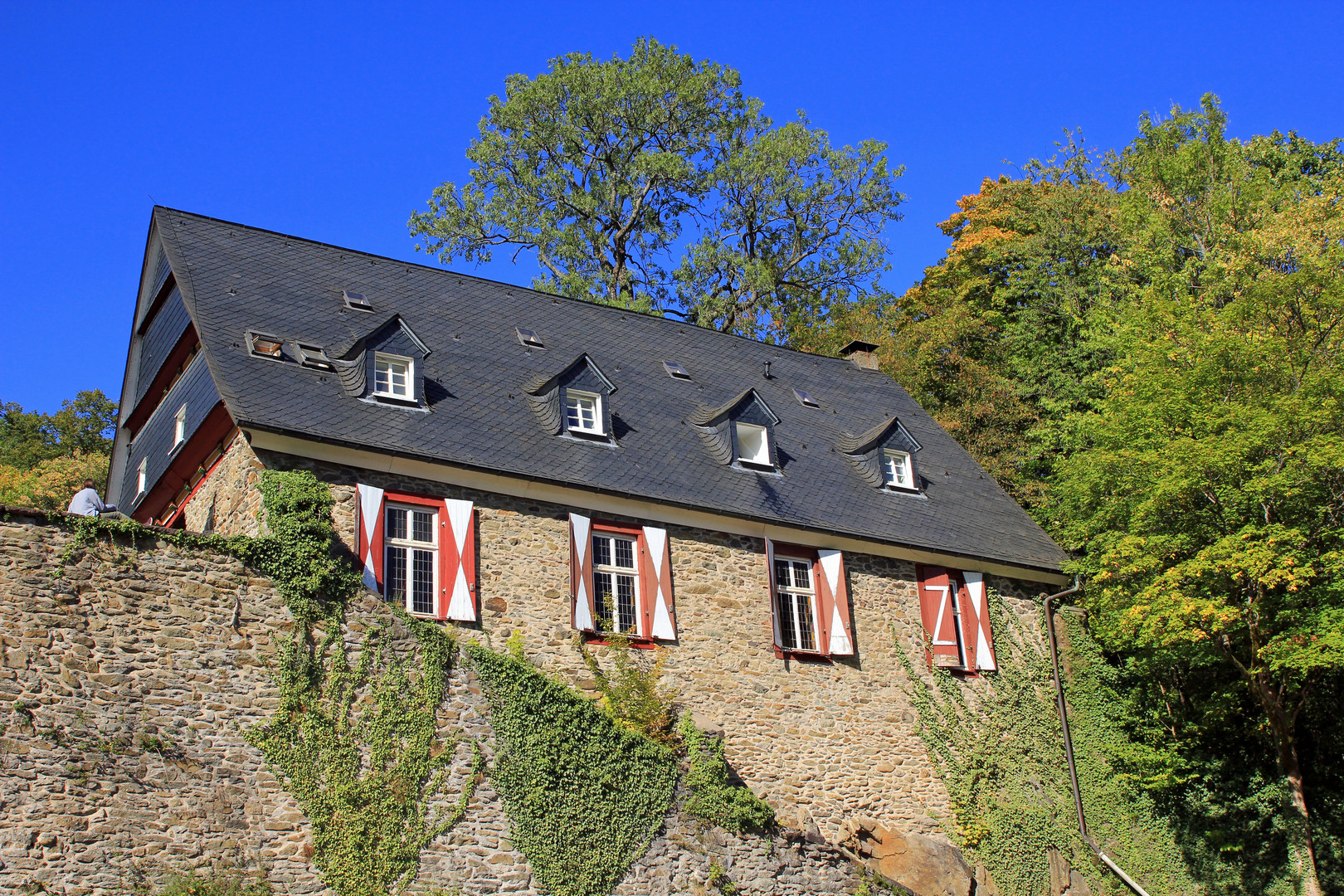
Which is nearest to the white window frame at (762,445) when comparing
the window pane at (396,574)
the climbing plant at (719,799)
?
the climbing plant at (719,799)

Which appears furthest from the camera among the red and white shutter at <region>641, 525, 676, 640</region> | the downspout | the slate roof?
the downspout

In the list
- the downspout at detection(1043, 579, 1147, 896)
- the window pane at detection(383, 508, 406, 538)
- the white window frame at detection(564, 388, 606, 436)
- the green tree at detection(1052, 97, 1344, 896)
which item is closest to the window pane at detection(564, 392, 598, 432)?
the white window frame at detection(564, 388, 606, 436)

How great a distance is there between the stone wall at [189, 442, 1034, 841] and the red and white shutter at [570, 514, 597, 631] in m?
0.14

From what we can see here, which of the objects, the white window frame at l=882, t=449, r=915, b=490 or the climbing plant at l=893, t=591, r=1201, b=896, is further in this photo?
the white window frame at l=882, t=449, r=915, b=490

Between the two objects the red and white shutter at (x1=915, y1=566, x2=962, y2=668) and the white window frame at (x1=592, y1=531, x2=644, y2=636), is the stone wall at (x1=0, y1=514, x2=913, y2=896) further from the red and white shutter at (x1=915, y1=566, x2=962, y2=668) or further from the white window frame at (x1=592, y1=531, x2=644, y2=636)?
the red and white shutter at (x1=915, y1=566, x2=962, y2=668)

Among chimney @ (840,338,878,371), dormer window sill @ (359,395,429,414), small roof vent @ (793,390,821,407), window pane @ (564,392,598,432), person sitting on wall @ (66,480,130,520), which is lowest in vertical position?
person sitting on wall @ (66,480,130,520)

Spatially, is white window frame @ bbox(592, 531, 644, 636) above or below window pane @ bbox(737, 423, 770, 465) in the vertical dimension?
below

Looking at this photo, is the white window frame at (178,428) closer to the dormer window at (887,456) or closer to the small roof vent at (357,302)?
the small roof vent at (357,302)

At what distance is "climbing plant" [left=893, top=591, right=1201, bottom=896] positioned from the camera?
58.7ft

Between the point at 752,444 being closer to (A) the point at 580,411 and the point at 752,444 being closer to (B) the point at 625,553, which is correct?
(A) the point at 580,411

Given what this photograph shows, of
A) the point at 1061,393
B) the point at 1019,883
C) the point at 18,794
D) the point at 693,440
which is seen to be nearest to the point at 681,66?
the point at 1061,393

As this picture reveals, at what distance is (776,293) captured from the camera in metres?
34.2

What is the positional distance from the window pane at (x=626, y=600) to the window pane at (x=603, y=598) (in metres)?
0.15

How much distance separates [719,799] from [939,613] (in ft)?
19.1
